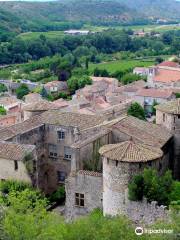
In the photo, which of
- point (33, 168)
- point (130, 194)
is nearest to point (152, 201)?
point (130, 194)

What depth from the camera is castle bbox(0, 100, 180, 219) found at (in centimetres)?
3075

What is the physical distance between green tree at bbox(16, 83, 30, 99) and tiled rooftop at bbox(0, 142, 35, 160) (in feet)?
244

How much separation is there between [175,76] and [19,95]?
3653cm

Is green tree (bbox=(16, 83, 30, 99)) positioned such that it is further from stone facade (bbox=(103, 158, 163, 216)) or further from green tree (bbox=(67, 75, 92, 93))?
stone facade (bbox=(103, 158, 163, 216))

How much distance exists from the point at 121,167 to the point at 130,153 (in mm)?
1067

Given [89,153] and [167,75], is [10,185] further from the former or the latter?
[167,75]

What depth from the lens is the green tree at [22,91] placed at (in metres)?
112

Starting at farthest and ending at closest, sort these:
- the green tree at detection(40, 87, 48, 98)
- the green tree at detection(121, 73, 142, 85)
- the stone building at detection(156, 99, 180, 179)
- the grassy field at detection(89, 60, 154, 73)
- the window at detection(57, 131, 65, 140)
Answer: the grassy field at detection(89, 60, 154, 73)
the green tree at detection(121, 73, 142, 85)
the green tree at detection(40, 87, 48, 98)
the window at detection(57, 131, 65, 140)
the stone building at detection(156, 99, 180, 179)

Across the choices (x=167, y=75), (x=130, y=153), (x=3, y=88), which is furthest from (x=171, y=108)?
(x=3, y=88)

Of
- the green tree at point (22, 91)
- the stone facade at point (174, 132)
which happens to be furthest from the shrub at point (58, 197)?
the green tree at point (22, 91)

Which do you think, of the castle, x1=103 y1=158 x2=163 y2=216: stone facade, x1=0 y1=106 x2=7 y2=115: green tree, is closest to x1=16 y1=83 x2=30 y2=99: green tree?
x1=0 y1=106 x2=7 y2=115: green tree

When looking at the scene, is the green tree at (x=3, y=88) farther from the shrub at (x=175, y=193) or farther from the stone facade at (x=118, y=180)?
the shrub at (x=175, y=193)

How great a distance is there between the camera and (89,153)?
1442 inches

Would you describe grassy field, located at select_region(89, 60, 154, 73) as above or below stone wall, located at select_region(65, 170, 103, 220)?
below
